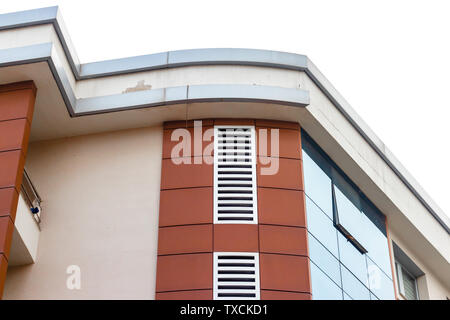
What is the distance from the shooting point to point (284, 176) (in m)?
17.2

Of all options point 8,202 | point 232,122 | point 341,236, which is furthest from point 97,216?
point 341,236

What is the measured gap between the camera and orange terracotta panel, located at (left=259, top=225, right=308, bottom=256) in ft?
52.7

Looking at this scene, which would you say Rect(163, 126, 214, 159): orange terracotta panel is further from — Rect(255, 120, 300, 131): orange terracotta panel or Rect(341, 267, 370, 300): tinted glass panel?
Rect(341, 267, 370, 300): tinted glass panel

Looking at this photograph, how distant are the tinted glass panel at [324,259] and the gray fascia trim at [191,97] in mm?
3000

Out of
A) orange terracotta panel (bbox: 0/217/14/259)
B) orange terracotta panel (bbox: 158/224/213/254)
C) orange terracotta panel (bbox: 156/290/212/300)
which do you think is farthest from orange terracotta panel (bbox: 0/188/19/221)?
orange terracotta panel (bbox: 156/290/212/300)

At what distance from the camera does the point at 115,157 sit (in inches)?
699

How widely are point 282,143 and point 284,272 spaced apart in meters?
3.10

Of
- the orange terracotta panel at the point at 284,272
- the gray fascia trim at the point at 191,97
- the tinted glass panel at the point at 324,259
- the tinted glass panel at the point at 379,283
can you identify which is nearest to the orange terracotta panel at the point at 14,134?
the gray fascia trim at the point at 191,97

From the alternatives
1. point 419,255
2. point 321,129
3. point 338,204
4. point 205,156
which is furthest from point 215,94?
point 419,255

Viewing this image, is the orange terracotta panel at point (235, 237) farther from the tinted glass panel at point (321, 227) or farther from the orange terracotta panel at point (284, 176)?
the tinted glass panel at point (321, 227)

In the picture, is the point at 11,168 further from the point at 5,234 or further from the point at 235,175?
the point at 235,175

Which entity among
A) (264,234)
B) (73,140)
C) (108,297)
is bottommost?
(108,297)

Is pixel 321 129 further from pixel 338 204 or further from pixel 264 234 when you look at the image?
pixel 264 234

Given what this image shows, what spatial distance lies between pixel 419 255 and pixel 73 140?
9646 mm
